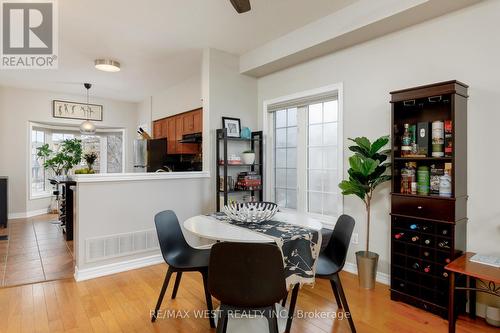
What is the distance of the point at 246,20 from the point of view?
3.20 meters

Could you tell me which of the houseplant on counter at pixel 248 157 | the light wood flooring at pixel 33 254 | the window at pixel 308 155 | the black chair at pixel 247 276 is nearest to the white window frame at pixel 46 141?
the light wood flooring at pixel 33 254

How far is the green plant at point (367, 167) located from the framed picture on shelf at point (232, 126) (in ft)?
5.61

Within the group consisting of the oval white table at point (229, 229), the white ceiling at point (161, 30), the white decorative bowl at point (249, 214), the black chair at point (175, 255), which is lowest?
the black chair at point (175, 255)

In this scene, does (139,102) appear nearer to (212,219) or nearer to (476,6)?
(212,219)

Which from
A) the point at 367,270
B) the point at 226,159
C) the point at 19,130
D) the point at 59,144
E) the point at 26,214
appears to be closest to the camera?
the point at 367,270

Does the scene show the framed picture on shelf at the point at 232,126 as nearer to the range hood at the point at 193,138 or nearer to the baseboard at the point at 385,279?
the range hood at the point at 193,138

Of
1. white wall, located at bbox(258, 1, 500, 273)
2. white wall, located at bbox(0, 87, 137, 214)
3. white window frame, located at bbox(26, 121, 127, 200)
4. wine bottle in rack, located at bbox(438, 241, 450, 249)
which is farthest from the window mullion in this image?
white wall, located at bbox(0, 87, 137, 214)

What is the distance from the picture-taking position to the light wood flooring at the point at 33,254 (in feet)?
10.3

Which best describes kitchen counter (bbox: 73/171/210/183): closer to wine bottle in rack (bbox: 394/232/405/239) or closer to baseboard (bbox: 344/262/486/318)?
baseboard (bbox: 344/262/486/318)

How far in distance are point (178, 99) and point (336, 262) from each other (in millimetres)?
4588

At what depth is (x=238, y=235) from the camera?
6.59 ft

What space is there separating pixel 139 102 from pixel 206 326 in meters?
6.35

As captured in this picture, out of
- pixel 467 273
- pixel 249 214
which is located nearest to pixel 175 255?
pixel 249 214

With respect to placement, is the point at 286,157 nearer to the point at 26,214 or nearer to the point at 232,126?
the point at 232,126
